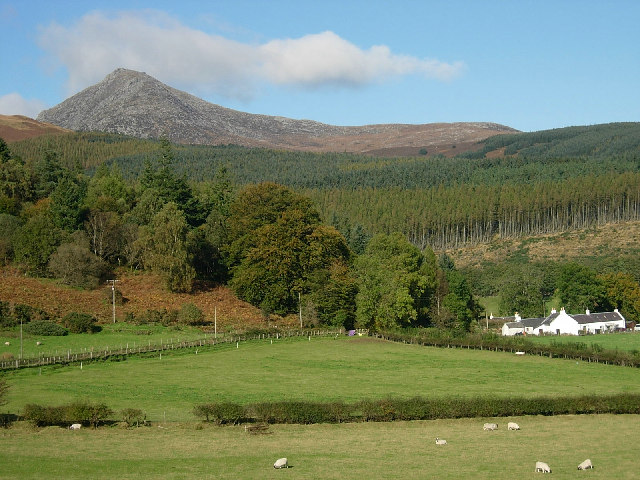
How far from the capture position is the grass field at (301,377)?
52.9 m

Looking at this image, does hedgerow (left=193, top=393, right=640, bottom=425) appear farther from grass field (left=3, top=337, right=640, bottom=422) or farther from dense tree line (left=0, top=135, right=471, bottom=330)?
dense tree line (left=0, top=135, right=471, bottom=330)

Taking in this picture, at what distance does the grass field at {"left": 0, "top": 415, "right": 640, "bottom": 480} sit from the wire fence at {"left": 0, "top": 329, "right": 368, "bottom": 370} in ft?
72.4

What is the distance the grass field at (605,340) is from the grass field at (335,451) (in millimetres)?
42216

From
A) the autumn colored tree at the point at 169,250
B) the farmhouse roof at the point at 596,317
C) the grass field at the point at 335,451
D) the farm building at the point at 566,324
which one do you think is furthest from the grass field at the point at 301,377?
the farmhouse roof at the point at 596,317

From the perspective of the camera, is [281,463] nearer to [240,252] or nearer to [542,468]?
[542,468]

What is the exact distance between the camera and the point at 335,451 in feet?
126

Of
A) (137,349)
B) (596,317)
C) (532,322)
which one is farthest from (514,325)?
(137,349)

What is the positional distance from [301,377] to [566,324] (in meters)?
58.5

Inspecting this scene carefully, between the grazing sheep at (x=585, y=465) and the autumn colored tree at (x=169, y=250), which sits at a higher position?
the autumn colored tree at (x=169, y=250)

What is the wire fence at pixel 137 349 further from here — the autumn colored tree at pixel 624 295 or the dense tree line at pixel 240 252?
the autumn colored tree at pixel 624 295

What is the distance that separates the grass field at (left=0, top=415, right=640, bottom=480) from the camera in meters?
33.3

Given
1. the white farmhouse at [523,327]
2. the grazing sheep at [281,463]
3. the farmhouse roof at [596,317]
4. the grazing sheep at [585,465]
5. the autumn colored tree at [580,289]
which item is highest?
the grazing sheep at [585,465]

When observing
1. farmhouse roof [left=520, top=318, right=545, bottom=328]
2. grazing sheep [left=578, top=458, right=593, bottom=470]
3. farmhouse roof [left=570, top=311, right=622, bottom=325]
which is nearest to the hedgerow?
grazing sheep [left=578, top=458, right=593, bottom=470]

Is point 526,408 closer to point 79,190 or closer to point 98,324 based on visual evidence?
point 98,324
